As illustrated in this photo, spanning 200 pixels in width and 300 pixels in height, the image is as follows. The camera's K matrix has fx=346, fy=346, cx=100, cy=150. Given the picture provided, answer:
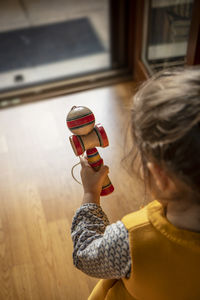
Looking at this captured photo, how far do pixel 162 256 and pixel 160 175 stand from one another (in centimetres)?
15

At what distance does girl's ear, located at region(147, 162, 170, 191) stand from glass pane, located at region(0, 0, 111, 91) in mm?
1610

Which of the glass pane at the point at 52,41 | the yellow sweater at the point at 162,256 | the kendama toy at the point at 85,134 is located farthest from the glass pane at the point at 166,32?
the yellow sweater at the point at 162,256

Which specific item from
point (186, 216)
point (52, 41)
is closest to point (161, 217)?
point (186, 216)

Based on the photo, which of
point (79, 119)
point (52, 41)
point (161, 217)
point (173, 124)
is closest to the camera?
point (173, 124)

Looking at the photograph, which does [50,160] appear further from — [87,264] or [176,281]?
[176,281]

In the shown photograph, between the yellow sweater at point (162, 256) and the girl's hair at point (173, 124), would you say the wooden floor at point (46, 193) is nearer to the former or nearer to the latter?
the yellow sweater at point (162, 256)

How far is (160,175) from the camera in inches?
22.6

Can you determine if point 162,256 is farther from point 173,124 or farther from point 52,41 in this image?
point 52,41

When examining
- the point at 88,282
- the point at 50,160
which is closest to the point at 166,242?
the point at 88,282

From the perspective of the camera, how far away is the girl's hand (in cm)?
79

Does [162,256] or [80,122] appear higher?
[80,122]

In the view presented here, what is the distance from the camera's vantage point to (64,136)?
1719 mm

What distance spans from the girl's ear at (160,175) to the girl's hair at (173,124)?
0.05 ft

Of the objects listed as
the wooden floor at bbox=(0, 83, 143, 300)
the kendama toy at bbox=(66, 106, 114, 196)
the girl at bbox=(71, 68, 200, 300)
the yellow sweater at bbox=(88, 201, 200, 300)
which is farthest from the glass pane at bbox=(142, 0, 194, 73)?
the yellow sweater at bbox=(88, 201, 200, 300)
